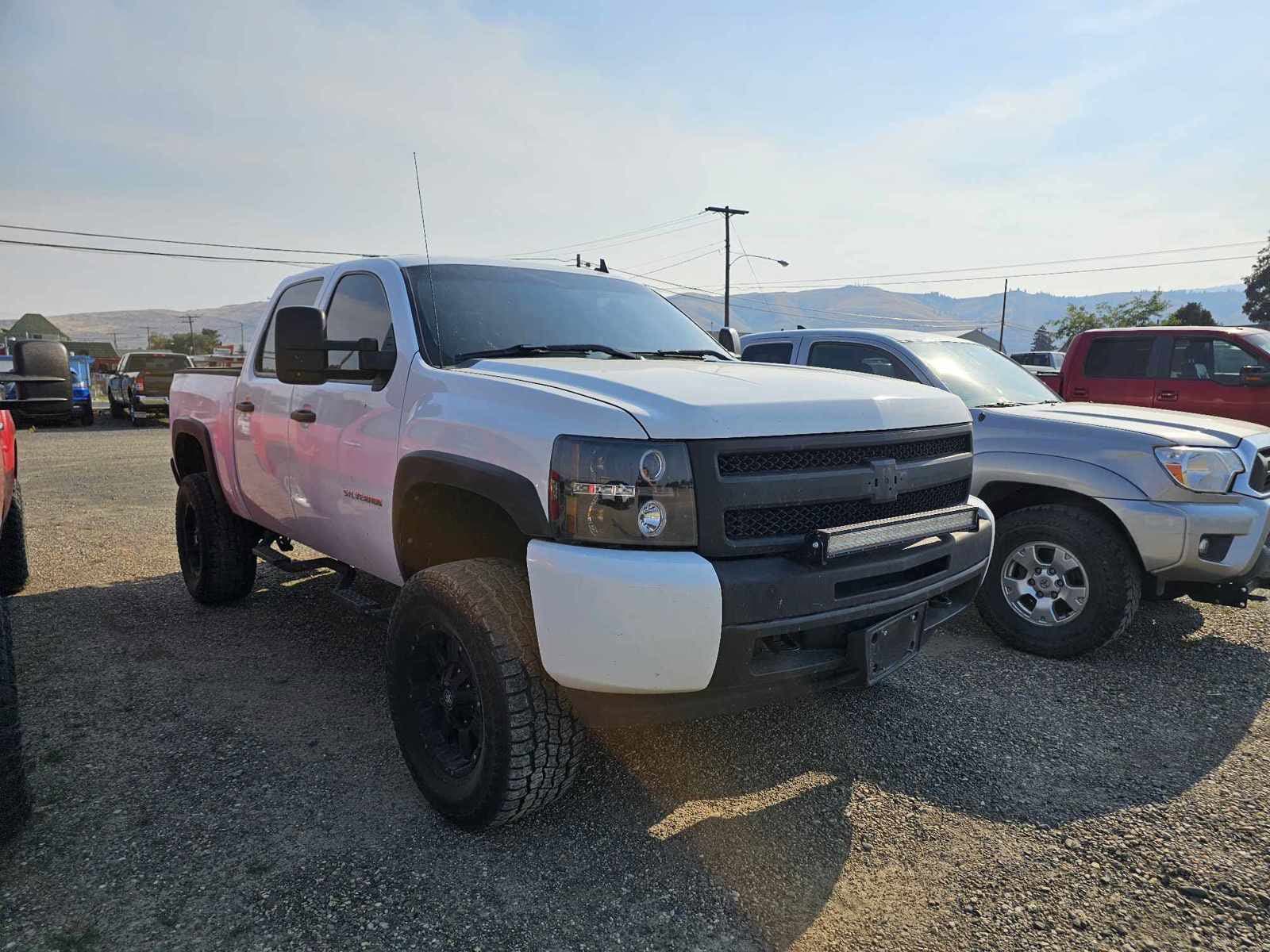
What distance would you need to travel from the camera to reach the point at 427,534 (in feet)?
10.3

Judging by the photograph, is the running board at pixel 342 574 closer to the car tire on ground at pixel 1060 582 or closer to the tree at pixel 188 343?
the car tire on ground at pixel 1060 582

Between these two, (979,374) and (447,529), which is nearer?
(447,529)

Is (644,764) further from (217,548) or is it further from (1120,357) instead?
(1120,357)

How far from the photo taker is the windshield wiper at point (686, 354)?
357 cm

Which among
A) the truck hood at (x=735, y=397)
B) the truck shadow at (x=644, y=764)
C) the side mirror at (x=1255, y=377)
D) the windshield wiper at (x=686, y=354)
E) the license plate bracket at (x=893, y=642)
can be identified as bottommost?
the truck shadow at (x=644, y=764)

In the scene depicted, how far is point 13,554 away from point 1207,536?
713cm

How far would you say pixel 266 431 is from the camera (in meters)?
4.20

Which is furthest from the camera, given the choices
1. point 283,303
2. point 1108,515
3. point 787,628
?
point 283,303

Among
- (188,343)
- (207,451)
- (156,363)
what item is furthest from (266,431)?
(188,343)

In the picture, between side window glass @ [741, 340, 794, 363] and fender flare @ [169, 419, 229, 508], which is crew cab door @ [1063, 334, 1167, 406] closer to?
side window glass @ [741, 340, 794, 363]

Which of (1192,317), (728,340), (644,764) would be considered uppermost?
(1192,317)

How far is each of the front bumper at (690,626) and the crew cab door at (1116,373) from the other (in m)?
7.36

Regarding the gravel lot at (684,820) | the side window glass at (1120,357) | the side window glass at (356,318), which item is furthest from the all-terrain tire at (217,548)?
the side window glass at (1120,357)

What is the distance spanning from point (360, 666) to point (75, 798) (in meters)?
1.45
